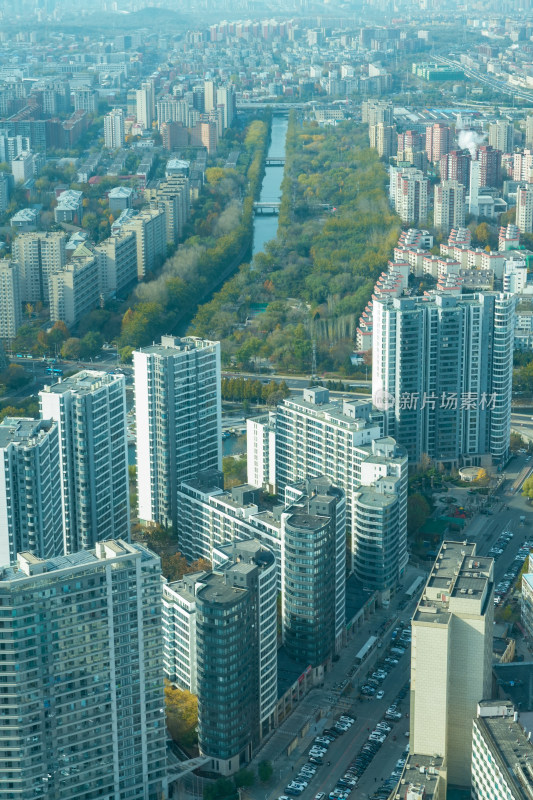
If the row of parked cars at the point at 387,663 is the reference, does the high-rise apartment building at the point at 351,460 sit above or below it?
above

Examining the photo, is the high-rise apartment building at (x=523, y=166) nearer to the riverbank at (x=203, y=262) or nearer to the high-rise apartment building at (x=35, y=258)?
the riverbank at (x=203, y=262)

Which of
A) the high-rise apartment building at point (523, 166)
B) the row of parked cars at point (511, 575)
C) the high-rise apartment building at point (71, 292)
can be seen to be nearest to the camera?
the row of parked cars at point (511, 575)

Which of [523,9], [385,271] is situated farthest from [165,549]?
[523,9]

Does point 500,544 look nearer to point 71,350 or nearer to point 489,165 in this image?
point 71,350

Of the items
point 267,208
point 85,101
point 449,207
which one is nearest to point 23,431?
point 449,207

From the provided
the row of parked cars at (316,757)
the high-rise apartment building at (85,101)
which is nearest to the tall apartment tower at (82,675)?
the row of parked cars at (316,757)

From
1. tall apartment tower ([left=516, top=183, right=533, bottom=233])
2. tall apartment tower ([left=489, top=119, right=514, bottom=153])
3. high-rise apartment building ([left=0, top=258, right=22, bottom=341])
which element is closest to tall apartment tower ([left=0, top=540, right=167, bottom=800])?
high-rise apartment building ([left=0, top=258, right=22, bottom=341])
